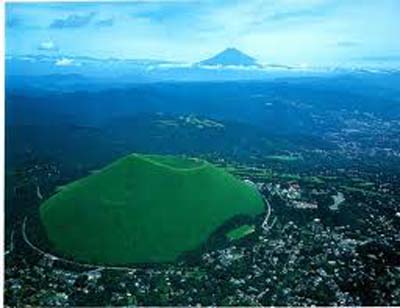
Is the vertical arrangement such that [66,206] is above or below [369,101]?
A: below

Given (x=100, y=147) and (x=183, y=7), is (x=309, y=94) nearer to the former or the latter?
(x=183, y=7)

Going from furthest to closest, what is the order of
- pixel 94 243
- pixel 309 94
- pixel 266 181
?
pixel 309 94 < pixel 266 181 < pixel 94 243

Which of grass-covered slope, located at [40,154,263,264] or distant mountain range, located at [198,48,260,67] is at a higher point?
distant mountain range, located at [198,48,260,67]

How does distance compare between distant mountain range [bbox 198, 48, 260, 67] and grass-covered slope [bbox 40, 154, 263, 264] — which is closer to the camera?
grass-covered slope [bbox 40, 154, 263, 264]

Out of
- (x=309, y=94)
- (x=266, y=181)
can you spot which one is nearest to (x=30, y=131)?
(x=266, y=181)
